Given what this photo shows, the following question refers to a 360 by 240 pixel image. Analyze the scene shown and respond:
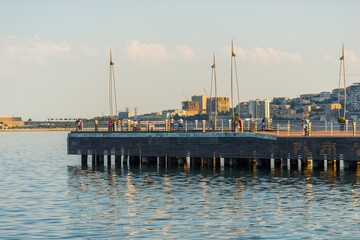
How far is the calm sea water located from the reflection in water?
53mm

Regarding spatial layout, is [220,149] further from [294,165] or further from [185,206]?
[185,206]

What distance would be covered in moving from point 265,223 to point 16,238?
12676 millimetres

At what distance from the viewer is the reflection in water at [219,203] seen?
101 ft

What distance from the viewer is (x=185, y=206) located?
3825cm

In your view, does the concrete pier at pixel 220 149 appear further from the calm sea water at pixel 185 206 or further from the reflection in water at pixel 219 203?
the calm sea water at pixel 185 206

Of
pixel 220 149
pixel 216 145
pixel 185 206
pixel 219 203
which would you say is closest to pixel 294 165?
pixel 220 149

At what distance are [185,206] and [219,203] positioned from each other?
254 centimetres

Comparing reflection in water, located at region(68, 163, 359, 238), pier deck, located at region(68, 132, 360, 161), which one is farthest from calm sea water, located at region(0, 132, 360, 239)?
pier deck, located at region(68, 132, 360, 161)

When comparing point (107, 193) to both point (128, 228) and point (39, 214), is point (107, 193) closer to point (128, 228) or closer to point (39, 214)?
point (39, 214)

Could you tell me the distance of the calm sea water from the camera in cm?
3042

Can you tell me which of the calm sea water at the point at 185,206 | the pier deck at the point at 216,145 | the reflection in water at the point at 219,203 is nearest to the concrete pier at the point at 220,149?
the pier deck at the point at 216,145

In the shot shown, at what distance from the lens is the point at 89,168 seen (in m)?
69.8

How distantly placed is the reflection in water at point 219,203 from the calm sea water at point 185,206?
53mm

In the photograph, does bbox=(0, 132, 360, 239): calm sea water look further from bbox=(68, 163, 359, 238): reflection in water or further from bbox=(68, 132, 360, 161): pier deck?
bbox=(68, 132, 360, 161): pier deck
